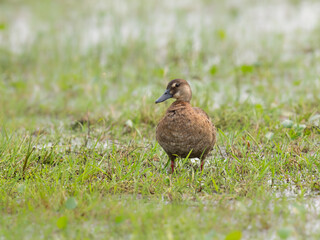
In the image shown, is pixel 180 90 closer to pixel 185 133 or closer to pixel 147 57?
pixel 185 133

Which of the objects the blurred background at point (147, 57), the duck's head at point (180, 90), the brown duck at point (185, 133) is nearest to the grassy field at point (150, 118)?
the blurred background at point (147, 57)

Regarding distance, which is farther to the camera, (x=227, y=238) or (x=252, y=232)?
(x=252, y=232)

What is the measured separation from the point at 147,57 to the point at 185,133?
4383 millimetres

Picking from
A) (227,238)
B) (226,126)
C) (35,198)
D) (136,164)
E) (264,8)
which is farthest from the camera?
(264,8)

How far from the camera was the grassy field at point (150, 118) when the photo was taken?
3287 mm

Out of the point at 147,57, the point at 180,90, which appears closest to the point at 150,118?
the point at 180,90

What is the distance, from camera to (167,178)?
154 inches

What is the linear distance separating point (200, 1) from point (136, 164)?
24.2 feet

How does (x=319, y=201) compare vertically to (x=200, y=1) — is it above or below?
below

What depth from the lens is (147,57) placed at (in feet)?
26.9

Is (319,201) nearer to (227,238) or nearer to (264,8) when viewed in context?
(227,238)

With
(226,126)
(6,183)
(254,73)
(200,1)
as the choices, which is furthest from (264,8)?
(6,183)

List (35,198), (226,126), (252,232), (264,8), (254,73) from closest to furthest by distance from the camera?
(252,232) → (35,198) → (226,126) → (254,73) → (264,8)

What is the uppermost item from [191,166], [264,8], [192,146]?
[264,8]
